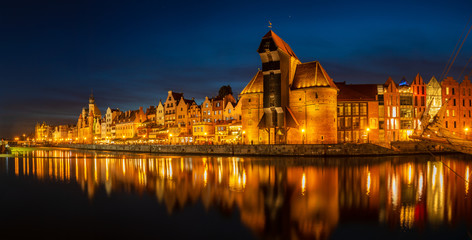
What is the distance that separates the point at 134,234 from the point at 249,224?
485 centimetres

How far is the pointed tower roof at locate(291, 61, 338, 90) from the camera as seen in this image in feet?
161

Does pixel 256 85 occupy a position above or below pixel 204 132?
above

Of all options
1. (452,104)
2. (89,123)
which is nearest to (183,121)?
(452,104)

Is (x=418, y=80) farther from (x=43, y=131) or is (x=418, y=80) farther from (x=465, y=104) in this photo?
(x=43, y=131)

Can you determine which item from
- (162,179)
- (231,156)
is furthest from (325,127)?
(162,179)

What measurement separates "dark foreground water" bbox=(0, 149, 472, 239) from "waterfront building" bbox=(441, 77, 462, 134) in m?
36.7

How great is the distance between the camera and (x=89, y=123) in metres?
130

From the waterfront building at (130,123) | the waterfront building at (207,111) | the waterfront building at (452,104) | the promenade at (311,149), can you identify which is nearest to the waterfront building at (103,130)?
the waterfront building at (130,123)

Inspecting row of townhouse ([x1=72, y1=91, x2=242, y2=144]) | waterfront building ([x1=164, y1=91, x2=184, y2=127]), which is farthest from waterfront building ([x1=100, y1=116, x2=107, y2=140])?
waterfront building ([x1=164, y1=91, x2=184, y2=127])

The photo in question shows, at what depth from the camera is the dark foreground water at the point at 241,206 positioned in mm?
13750

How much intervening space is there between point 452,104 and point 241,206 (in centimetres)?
5927

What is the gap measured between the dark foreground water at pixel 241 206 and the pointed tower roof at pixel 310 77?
72.8ft

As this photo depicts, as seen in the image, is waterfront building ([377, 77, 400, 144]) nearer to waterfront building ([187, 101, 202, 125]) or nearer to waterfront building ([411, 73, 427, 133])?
waterfront building ([411, 73, 427, 133])

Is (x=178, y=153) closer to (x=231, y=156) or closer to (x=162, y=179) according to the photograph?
(x=231, y=156)
